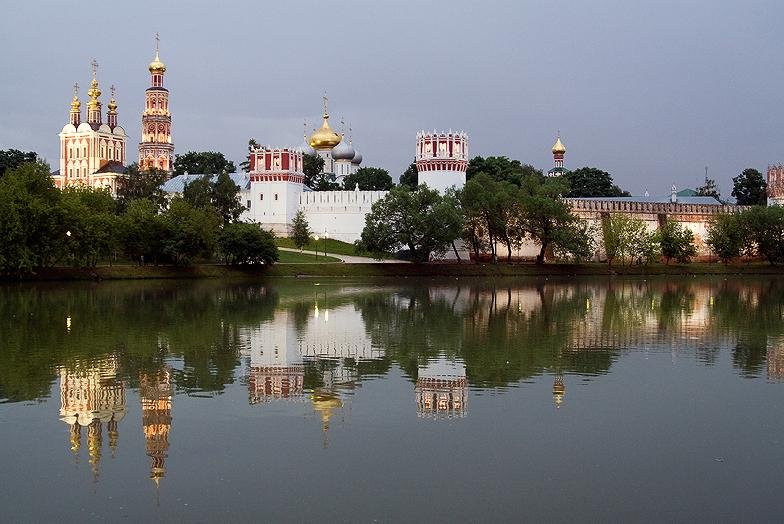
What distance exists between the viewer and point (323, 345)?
69.1 feet

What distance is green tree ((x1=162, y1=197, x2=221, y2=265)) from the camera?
2162 inches

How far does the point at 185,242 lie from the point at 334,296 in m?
18.2

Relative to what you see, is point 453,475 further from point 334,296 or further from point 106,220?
point 106,220

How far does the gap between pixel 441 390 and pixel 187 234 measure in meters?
41.5

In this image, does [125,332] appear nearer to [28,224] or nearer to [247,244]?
[28,224]

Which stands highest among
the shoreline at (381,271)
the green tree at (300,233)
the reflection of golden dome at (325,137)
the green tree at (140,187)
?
the reflection of golden dome at (325,137)

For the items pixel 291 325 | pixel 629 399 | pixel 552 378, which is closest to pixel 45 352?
pixel 291 325

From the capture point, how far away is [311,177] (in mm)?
94625

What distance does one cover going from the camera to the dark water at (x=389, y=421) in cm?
957

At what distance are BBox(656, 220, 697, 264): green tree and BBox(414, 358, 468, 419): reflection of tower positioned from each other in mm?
54741

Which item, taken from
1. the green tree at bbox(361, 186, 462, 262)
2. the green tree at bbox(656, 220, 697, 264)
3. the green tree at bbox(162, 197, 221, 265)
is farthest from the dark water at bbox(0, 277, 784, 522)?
the green tree at bbox(656, 220, 697, 264)

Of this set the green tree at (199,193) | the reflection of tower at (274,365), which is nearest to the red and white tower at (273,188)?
the green tree at (199,193)

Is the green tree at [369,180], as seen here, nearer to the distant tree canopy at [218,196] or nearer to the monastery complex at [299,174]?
the monastery complex at [299,174]

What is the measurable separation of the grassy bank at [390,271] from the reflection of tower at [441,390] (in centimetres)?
3484
